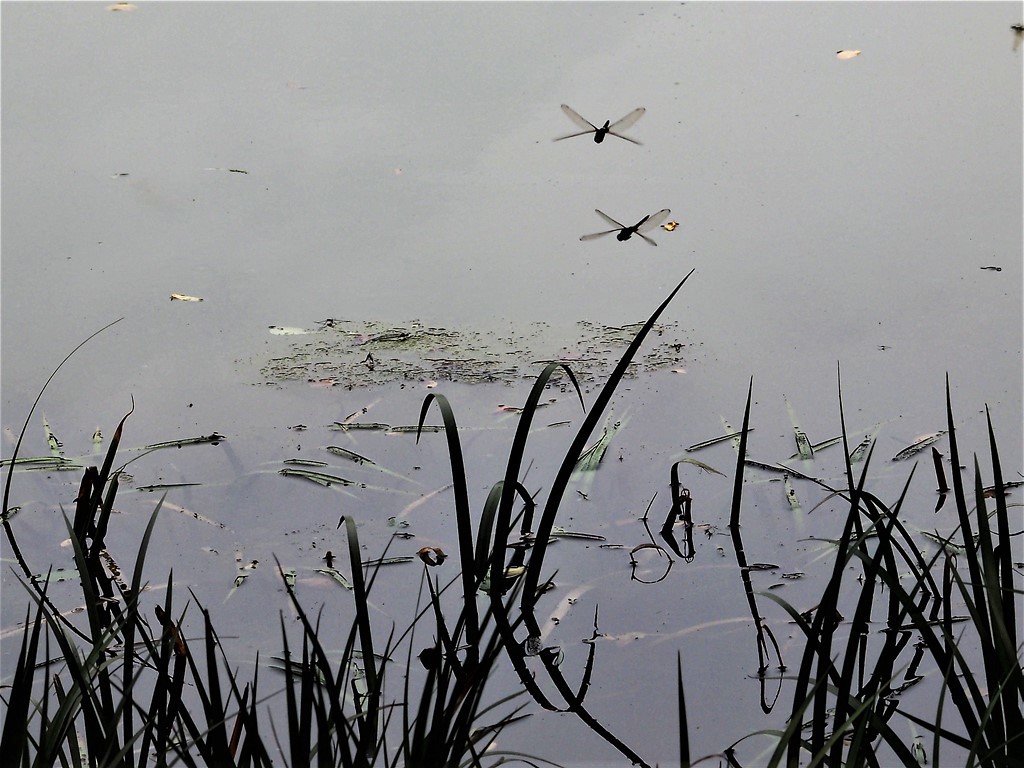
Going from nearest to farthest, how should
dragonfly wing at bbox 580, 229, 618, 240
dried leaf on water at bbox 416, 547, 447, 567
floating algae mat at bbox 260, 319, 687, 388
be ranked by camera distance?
dried leaf on water at bbox 416, 547, 447, 567, floating algae mat at bbox 260, 319, 687, 388, dragonfly wing at bbox 580, 229, 618, 240

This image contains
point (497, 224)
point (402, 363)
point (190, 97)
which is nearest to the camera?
point (402, 363)

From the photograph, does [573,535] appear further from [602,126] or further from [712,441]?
[602,126]

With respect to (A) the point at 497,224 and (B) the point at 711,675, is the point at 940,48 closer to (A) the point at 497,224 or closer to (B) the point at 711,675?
(A) the point at 497,224

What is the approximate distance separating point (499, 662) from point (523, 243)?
1.73 m

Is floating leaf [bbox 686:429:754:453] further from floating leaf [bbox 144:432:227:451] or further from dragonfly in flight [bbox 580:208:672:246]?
floating leaf [bbox 144:432:227:451]

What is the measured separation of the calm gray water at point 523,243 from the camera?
2203 millimetres

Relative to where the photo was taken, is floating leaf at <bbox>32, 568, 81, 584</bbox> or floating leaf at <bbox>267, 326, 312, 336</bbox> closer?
floating leaf at <bbox>32, 568, 81, 584</bbox>

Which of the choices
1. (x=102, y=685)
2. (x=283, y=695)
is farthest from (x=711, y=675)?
(x=102, y=685)

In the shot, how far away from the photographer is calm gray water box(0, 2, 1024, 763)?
2203mm

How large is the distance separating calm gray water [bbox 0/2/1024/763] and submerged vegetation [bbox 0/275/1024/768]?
87 mm

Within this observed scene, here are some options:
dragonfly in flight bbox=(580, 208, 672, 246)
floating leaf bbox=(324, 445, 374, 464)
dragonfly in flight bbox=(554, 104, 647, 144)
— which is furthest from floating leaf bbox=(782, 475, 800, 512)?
dragonfly in flight bbox=(554, 104, 647, 144)

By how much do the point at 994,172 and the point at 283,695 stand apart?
2.93 meters

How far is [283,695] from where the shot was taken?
5.92 feet

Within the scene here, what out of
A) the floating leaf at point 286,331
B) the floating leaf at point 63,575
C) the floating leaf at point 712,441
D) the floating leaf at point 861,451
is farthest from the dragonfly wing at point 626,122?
the floating leaf at point 63,575
